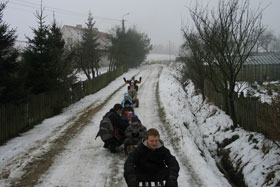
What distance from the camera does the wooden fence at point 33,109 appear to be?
10273 millimetres

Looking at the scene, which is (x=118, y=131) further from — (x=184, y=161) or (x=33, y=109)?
(x=33, y=109)

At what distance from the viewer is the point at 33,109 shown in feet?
42.3

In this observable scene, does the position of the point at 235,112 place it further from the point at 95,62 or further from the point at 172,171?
the point at 95,62

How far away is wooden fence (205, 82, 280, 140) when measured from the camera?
7.07m

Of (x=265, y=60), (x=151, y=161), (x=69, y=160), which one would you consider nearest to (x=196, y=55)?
(x=69, y=160)

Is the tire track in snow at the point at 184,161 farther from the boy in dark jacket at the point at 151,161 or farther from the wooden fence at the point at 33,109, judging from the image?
the wooden fence at the point at 33,109

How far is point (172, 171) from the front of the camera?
4453 mm

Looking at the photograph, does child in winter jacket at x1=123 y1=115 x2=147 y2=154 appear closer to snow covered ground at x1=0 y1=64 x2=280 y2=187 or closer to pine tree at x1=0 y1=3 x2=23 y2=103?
snow covered ground at x1=0 y1=64 x2=280 y2=187

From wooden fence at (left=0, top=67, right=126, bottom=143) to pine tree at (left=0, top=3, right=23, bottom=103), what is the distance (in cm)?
46

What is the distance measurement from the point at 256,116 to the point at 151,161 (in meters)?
5.96

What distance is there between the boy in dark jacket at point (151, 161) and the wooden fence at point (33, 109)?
7.14 metres

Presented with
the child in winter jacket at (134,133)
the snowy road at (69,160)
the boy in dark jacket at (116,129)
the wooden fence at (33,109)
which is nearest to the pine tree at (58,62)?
the wooden fence at (33,109)

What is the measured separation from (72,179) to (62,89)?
449 inches

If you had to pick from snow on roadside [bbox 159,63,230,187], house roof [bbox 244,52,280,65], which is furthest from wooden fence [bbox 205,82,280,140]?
house roof [bbox 244,52,280,65]
